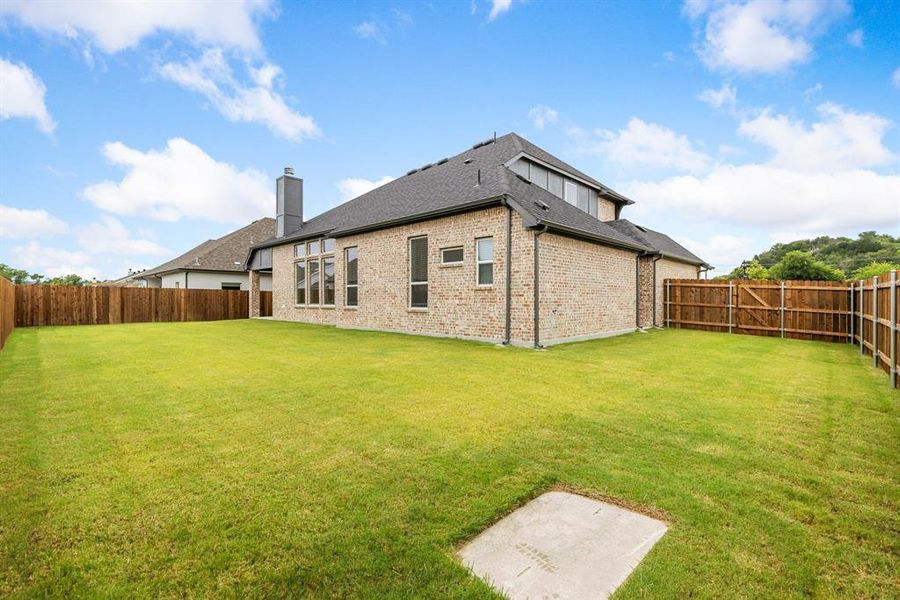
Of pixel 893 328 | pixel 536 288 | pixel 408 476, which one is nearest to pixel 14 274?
pixel 536 288

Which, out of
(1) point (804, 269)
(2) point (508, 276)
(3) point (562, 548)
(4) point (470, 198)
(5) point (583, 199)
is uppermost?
(5) point (583, 199)

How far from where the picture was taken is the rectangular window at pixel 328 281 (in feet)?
55.6

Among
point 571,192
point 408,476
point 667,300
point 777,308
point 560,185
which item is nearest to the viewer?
point 408,476

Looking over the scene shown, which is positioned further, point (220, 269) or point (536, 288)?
point (220, 269)

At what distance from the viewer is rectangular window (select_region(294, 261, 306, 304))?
1859cm

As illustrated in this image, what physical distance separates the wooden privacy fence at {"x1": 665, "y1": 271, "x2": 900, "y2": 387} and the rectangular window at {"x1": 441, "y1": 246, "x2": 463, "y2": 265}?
9197mm

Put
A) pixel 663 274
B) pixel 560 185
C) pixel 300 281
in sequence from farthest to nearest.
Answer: pixel 300 281, pixel 663 274, pixel 560 185

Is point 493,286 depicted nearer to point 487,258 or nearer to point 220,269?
point 487,258

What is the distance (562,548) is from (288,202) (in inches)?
833

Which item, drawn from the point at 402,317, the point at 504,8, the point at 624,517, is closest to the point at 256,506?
the point at 624,517

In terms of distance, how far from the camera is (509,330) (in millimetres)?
10000

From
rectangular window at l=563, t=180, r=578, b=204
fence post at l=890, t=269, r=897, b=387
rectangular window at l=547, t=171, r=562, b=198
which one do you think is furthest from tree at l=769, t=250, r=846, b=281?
fence post at l=890, t=269, r=897, b=387

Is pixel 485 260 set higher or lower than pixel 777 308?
higher

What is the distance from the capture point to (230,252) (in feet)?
90.5
